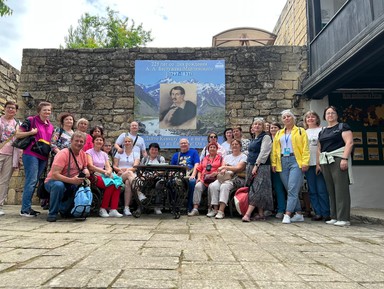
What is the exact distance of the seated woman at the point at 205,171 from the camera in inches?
177

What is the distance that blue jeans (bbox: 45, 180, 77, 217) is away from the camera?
364cm

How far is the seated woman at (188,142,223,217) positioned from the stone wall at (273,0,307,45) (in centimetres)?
422

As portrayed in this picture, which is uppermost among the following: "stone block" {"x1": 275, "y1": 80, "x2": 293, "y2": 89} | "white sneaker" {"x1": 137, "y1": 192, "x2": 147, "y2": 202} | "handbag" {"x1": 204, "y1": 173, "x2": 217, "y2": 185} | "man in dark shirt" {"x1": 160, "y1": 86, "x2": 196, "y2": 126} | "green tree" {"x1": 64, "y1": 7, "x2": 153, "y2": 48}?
"green tree" {"x1": 64, "y1": 7, "x2": 153, "y2": 48}

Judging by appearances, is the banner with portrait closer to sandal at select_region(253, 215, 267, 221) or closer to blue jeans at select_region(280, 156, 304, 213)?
blue jeans at select_region(280, 156, 304, 213)

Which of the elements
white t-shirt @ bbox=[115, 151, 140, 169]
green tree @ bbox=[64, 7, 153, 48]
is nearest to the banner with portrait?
white t-shirt @ bbox=[115, 151, 140, 169]

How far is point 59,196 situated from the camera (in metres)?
3.68

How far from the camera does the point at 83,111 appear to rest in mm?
6387

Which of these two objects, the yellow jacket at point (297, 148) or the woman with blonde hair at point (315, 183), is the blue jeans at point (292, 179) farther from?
the woman with blonde hair at point (315, 183)

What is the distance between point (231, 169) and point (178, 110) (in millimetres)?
2339

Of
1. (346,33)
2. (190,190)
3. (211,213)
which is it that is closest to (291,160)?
(211,213)

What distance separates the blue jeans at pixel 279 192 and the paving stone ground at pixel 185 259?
4.76 feet

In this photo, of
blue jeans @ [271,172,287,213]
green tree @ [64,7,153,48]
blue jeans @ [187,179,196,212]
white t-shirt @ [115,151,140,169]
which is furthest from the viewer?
green tree @ [64,7,153,48]

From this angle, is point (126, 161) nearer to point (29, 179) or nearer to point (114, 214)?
point (114, 214)

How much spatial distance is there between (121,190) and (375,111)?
17.3 feet
